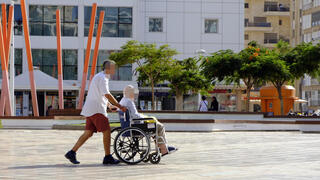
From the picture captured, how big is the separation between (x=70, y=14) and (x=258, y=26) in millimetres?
39680

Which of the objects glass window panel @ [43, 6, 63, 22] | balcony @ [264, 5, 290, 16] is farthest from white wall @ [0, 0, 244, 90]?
balcony @ [264, 5, 290, 16]

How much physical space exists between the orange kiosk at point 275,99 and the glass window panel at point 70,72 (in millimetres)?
17392

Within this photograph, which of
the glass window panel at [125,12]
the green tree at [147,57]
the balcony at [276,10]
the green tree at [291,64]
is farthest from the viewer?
the balcony at [276,10]

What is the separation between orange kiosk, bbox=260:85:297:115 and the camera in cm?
4494

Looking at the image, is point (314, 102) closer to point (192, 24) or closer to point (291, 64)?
point (192, 24)

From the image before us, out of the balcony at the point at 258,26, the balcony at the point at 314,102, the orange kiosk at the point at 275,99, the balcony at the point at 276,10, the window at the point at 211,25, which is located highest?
the balcony at the point at 276,10

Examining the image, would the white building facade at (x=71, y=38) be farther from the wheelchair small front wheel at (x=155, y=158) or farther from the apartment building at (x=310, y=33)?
the wheelchair small front wheel at (x=155, y=158)

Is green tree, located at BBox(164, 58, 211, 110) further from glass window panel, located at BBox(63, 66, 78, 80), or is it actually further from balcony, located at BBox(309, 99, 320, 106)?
balcony, located at BBox(309, 99, 320, 106)

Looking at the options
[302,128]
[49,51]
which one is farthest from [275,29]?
[302,128]

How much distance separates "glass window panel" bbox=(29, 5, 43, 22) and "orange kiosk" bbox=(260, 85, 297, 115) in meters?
20.4

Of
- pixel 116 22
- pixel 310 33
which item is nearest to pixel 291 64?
pixel 116 22

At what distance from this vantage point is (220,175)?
10062 millimetres

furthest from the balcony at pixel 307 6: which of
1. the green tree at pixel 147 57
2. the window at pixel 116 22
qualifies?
the green tree at pixel 147 57

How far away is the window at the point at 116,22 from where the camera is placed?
57.4 metres
